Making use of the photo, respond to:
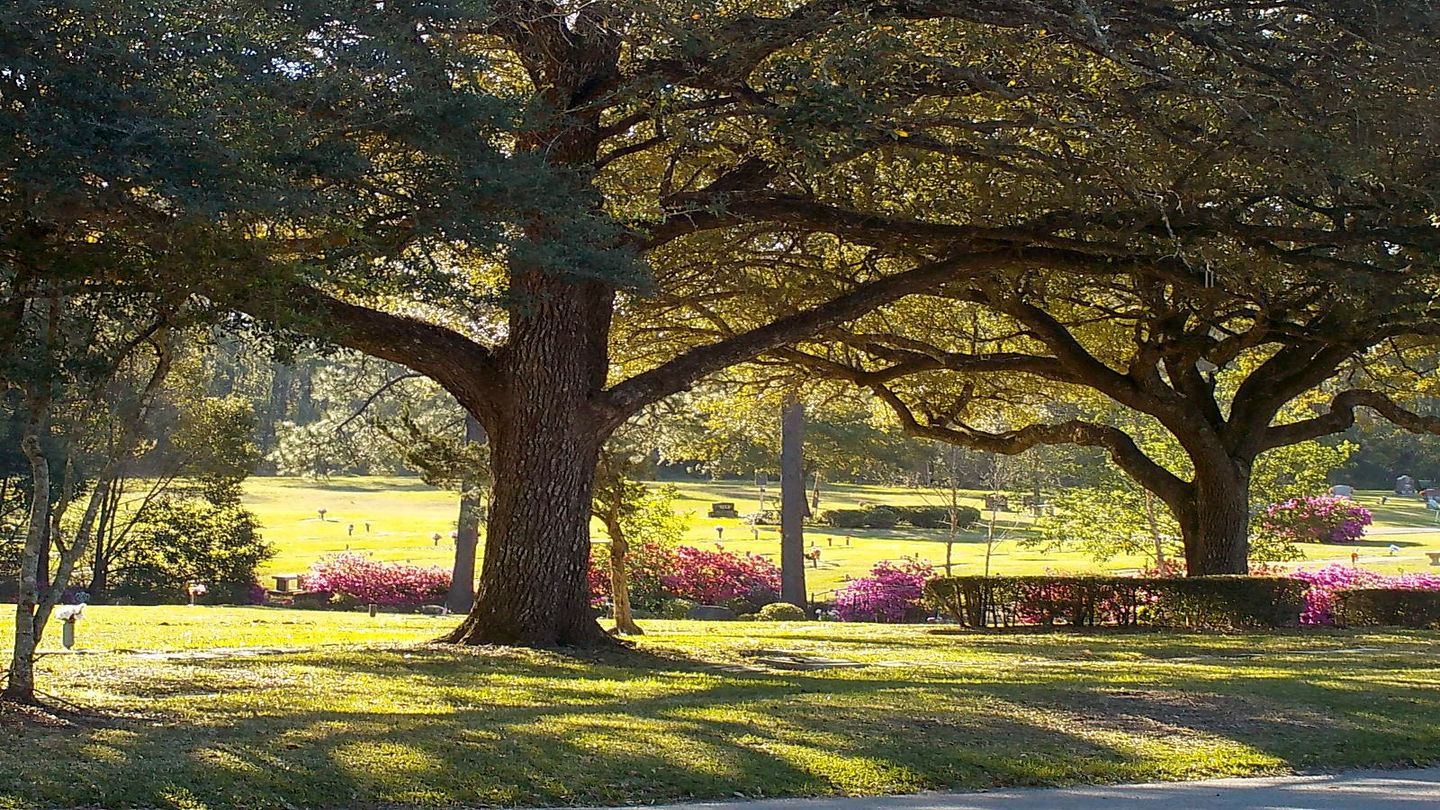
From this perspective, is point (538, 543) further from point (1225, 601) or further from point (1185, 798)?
point (1225, 601)

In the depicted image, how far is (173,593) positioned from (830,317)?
69.9ft

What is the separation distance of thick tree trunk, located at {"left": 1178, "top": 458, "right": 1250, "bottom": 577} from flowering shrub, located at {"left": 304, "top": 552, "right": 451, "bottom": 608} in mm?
18019

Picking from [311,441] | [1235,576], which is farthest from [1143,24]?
[311,441]

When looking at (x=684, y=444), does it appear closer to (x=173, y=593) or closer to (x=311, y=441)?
(x=311, y=441)

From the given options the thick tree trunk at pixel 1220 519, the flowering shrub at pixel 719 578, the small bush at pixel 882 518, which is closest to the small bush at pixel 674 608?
the flowering shrub at pixel 719 578

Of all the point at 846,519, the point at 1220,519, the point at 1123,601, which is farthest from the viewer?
the point at 846,519

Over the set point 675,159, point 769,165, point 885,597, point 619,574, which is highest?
point 769,165

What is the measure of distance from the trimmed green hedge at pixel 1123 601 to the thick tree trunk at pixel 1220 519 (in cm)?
123

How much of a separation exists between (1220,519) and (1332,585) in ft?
17.5

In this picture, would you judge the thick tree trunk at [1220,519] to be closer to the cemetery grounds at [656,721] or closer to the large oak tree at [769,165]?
the cemetery grounds at [656,721]

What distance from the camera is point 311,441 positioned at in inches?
869

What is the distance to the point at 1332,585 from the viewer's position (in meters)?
25.8

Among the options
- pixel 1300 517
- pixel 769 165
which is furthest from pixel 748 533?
pixel 769 165

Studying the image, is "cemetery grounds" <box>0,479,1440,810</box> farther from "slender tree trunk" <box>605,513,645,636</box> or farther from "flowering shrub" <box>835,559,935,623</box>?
A: "flowering shrub" <box>835,559,935,623</box>
